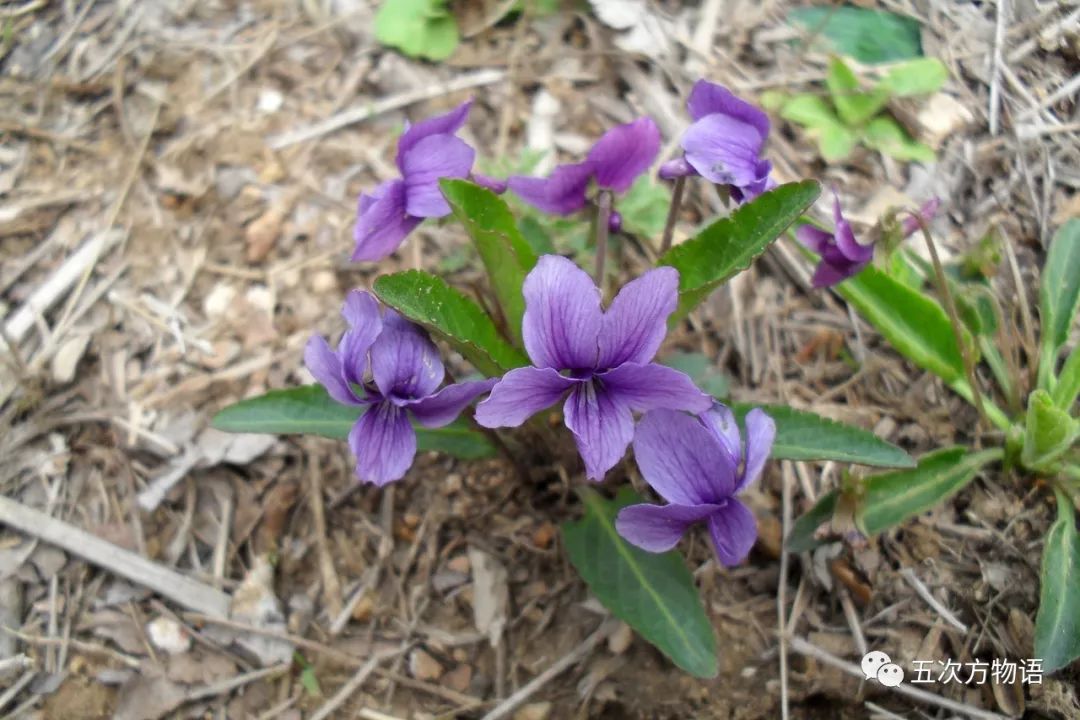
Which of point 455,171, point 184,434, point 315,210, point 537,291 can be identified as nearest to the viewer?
point 537,291

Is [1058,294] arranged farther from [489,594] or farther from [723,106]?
[489,594]

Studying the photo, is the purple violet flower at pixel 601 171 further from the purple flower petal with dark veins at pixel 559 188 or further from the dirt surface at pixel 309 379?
the dirt surface at pixel 309 379

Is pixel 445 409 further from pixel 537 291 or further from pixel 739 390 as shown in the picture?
pixel 739 390

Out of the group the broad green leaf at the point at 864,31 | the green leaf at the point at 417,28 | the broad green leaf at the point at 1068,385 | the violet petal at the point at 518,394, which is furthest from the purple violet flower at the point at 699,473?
the green leaf at the point at 417,28

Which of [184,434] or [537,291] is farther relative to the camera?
[184,434]

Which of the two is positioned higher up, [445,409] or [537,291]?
[537,291]

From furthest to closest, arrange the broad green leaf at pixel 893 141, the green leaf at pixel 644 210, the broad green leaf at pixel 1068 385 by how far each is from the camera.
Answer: the broad green leaf at pixel 893 141, the green leaf at pixel 644 210, the broad green leaf at pixel 1068 385

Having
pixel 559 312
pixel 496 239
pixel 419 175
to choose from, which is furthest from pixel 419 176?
pixel 559 312

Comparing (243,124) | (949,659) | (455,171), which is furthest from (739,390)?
(243,124)

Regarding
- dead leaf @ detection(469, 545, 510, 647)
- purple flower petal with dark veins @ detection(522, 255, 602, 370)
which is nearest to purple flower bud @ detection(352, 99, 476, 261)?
purple flower petal with dark veins @ detection(522, 255, 602, 370)
